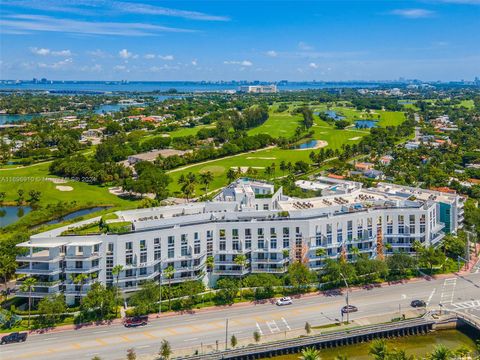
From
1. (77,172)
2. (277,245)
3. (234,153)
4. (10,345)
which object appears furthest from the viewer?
(234,153)

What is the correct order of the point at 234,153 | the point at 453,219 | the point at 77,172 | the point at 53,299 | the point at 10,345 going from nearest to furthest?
the point at 10,345
the point at 53,299
the point at 453,219
the point at 77,172
the point at 234,153

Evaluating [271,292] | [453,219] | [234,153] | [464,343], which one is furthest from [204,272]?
[234,153]

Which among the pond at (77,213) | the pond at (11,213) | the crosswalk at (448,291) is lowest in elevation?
the crosswalk at (448,291)

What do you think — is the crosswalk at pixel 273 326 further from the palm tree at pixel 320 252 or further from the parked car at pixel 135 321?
the parked car at pixel 135 321

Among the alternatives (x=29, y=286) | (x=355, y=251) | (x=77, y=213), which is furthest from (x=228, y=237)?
(x=77, y=213)

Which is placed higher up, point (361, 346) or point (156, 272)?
point (156, 272)

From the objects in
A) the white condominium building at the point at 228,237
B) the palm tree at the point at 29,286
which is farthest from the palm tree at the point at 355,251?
the palm tree at the point at 29,286

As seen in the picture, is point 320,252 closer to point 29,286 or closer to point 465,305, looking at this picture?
point 465,305

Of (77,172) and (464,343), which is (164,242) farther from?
(77,172)
